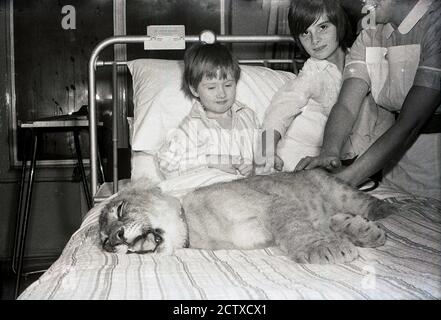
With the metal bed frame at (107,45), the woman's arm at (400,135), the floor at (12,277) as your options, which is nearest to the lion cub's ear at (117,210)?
the metal bed frame at (107,45)

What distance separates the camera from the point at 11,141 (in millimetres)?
1742

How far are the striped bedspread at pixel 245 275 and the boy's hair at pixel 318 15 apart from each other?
1.98 ft

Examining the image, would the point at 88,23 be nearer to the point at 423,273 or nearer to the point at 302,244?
the point at 302,244

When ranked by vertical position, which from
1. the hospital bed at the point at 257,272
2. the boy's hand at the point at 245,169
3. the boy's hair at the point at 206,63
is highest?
the boy's hair at the point at 206,63

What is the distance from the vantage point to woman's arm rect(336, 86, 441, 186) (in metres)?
1.05

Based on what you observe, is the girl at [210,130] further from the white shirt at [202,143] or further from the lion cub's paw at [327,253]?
the lion cub's paw at [327,253]

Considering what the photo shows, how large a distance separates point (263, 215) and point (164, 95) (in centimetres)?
63

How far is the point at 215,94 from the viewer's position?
1379mm

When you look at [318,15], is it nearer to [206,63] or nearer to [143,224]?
[206,63]

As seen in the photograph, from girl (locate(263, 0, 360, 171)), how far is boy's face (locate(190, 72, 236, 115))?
5.4 inches

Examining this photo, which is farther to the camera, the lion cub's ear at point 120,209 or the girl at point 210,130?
the girl at point 210,130

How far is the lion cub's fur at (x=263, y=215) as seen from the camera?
92 centimetres

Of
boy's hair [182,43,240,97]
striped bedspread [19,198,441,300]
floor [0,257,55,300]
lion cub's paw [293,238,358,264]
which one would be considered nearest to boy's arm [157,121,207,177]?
boy's hair [182,43,240,97]

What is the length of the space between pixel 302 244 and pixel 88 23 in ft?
→ 3.45
